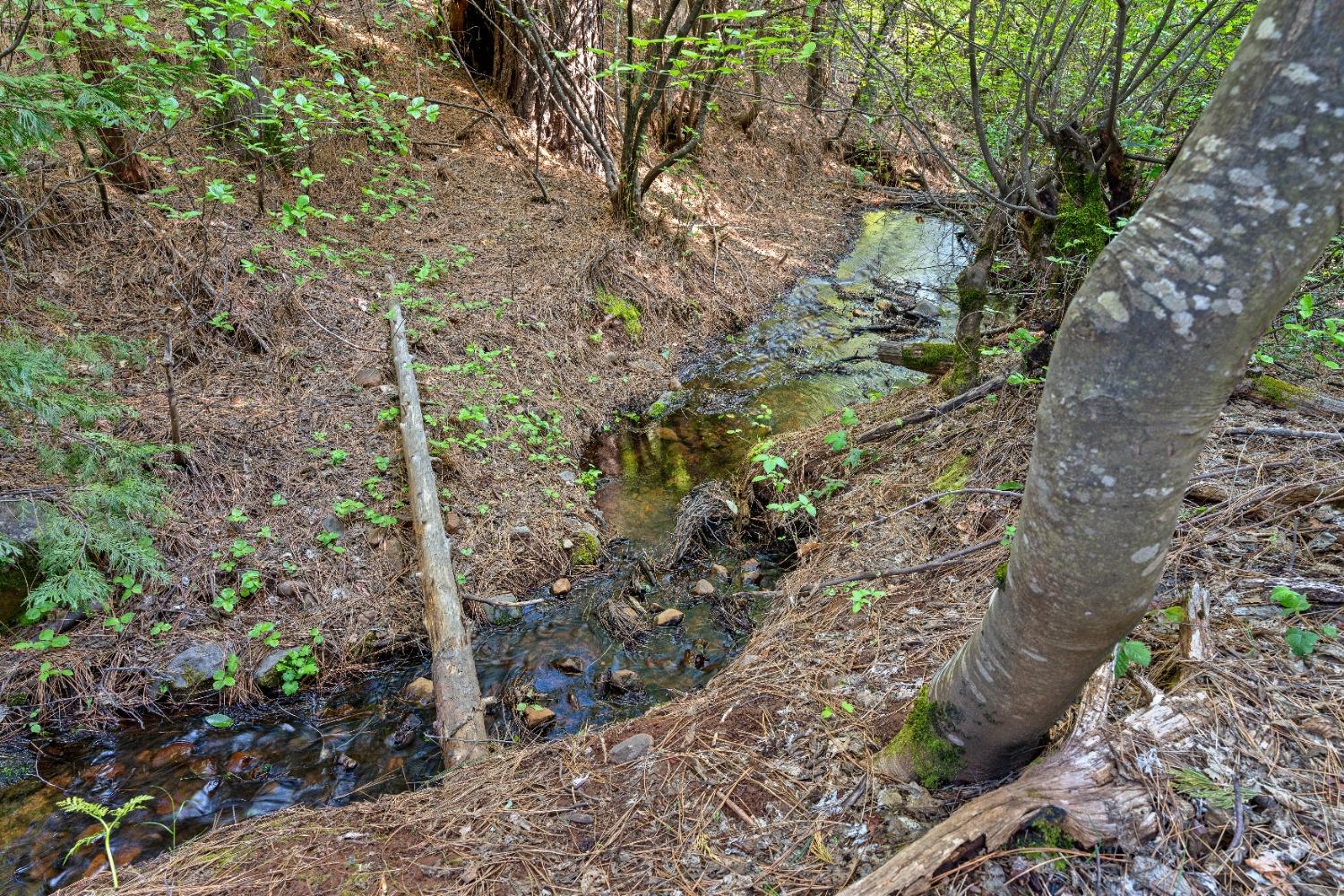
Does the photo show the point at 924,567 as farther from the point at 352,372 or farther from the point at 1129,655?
the point at 352,372

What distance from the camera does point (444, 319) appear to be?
6547 mm

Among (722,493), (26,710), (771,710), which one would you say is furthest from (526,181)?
(771,710)

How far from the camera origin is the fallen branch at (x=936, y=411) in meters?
4.77

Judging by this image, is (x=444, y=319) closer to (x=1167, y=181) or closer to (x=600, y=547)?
(x=600, y=547)

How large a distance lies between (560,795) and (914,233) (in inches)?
461

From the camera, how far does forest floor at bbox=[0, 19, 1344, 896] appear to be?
6.46 feet

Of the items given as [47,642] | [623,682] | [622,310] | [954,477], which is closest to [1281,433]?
[954,477]

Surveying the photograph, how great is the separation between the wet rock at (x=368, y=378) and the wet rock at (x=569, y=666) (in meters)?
2.99

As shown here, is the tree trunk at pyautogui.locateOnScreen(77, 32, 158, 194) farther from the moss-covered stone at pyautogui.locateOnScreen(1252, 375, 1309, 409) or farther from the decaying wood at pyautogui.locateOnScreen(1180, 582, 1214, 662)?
the moss-covered stone at pyautogui.locateOnScreen(1252, 375, 1309, 409)

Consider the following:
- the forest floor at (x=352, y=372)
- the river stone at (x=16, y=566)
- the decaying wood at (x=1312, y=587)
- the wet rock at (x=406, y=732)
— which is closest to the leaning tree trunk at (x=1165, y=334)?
the decaying wood at (x=1312, y=587)

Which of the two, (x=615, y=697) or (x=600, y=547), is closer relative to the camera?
(x=615, y=697)

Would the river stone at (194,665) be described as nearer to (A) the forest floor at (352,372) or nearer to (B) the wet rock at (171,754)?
(A) the forest floor at (352,372)

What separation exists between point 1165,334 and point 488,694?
12.2 ft

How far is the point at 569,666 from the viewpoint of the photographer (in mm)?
4117
